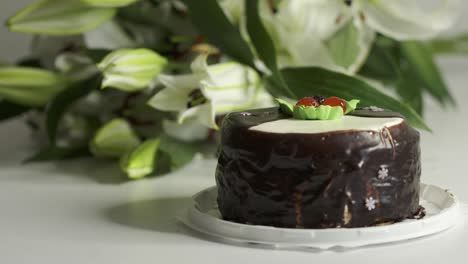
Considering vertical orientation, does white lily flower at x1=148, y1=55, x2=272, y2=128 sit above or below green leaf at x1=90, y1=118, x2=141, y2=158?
above

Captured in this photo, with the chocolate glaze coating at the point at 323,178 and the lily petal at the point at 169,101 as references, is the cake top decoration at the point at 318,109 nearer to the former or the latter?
the chocolate glaze coating at the point at 323,178

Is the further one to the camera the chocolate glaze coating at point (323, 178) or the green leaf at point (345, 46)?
the green leaf at point (345, 46)

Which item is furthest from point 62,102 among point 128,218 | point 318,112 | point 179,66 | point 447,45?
point 447,45

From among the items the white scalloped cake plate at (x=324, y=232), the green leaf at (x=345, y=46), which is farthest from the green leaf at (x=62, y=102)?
the white scalloped cake plate at (x=324, y=232)

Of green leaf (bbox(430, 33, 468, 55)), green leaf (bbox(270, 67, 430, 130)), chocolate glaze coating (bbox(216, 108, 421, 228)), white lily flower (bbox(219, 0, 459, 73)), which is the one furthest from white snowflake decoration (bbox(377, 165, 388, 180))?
green leaf (bbox(430, 33, 468, 55))

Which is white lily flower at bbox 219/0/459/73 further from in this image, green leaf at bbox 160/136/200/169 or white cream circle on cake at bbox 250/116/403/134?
white cream circle on cake at bbox 250/116/403/134
